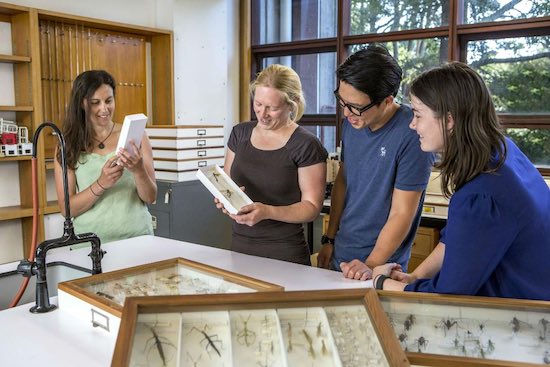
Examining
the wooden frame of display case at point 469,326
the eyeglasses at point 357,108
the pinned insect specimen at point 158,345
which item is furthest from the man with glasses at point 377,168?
the pinned insect specimen at point 158,345

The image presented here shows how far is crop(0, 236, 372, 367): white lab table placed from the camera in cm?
109

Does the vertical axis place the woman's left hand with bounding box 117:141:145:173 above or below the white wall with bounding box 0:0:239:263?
below

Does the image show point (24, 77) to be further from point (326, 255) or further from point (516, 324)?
point (516, 324)

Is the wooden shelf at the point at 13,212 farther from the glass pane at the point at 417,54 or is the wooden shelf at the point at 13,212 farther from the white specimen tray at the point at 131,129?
the glass pane at the point at 417,54

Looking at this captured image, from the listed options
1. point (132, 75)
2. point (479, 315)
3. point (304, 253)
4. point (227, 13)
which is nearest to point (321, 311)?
point (479, 315)

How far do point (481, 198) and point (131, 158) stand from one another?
123 cm

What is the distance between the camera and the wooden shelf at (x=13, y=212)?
3.18 m

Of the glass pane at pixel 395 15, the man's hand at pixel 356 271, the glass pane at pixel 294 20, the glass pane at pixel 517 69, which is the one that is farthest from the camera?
the glass pane at pixel 294 20

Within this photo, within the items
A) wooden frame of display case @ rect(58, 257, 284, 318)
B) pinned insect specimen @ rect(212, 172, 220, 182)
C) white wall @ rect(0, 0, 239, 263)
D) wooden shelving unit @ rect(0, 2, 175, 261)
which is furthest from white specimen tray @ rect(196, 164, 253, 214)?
white wall @ rect(0, 0, 239, 263)

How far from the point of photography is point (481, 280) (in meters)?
1.08

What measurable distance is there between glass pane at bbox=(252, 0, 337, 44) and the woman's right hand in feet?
9.49

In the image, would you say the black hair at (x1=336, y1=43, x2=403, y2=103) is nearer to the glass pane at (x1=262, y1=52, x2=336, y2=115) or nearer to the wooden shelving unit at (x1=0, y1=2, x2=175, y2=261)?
the wooden shelving unit at (x1=0, y1=2, x2=175, y2=261)

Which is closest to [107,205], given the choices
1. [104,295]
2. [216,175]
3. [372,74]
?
[216,175]

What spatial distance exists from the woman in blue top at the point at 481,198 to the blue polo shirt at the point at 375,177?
1.55 ft
